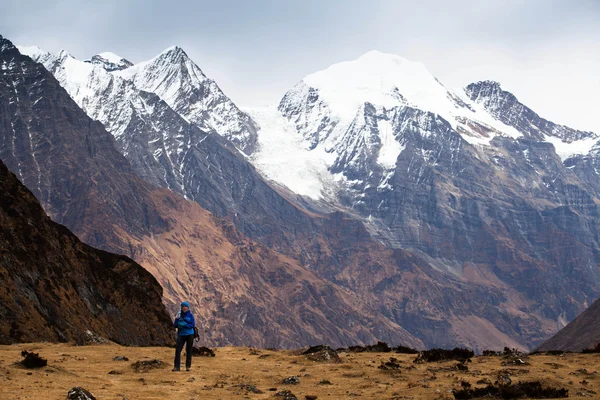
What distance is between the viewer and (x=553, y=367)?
41.2 m

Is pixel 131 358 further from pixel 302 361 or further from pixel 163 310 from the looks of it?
pixel 163 310

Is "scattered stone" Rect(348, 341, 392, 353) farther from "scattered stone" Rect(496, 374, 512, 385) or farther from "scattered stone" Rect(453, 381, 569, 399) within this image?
"scattered stone" Rect(453, 381, 569, 399)

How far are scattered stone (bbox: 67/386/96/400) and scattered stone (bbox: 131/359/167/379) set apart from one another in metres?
8.53

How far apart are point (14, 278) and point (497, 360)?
57.0m

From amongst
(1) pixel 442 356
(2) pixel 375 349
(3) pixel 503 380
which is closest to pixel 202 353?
(2) pixel 375 349

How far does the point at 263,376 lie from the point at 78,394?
10.8m

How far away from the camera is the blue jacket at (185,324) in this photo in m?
38.3

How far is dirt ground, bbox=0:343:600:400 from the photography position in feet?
109

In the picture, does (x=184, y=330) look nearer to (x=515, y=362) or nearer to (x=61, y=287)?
(x=515, y=362)

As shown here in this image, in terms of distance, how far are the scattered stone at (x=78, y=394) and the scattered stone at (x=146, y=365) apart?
28.0ft

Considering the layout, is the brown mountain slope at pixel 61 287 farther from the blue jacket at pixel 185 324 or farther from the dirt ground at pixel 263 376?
the blue jacket at pixel 185 324

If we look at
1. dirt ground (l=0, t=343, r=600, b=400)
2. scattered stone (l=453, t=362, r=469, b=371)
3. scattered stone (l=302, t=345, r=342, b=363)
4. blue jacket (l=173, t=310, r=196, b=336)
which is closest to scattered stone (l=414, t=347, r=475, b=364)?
dirt ground (l=0, t=343, r=600, b=400)

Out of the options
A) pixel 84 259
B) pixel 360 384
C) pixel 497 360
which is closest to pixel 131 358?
pixel 360 384

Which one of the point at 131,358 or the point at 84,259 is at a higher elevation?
the point at 84,259
